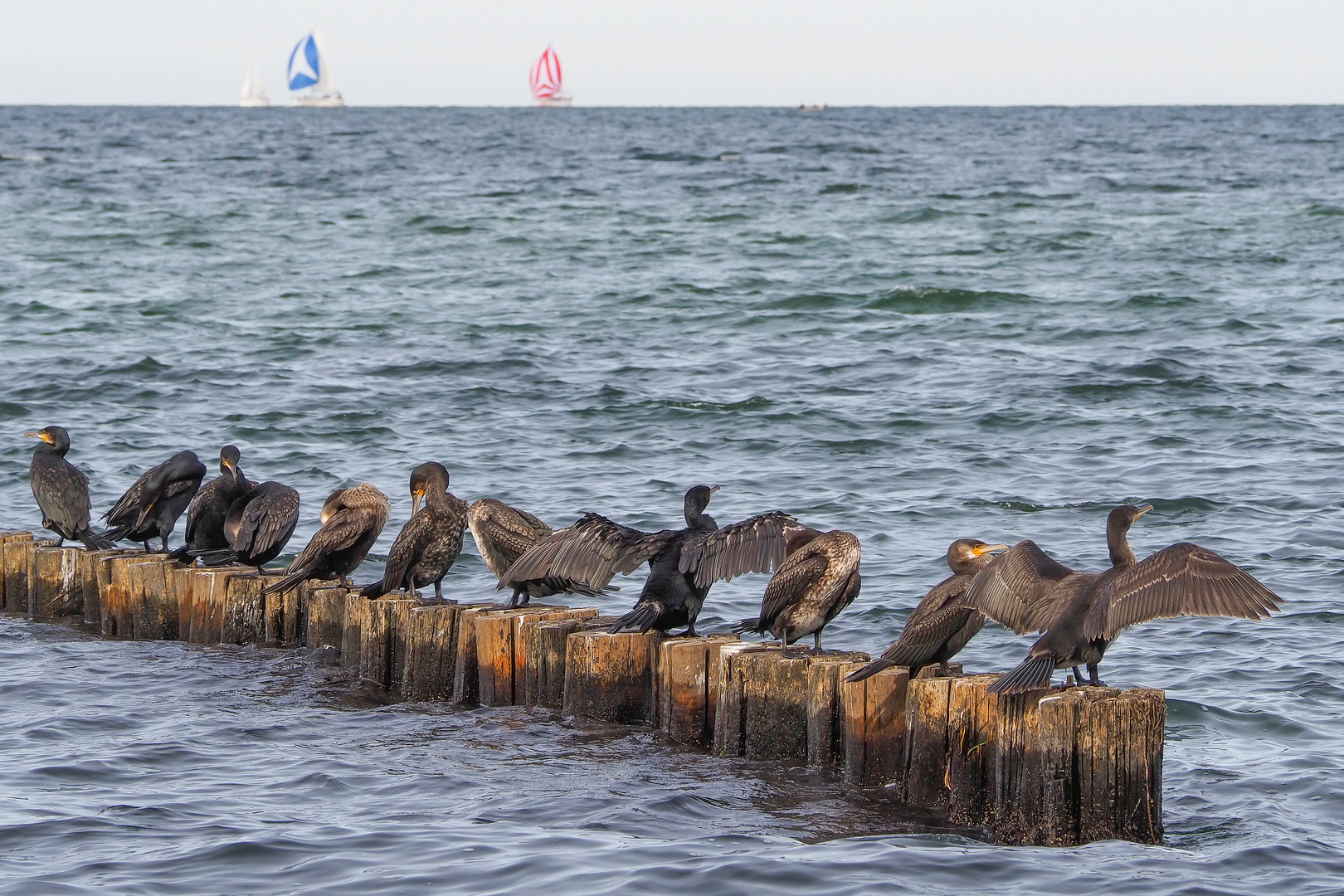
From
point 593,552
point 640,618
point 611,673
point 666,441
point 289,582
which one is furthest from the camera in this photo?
point 666,441

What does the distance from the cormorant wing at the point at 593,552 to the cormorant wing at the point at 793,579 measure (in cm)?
75

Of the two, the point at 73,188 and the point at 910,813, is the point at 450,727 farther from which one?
the point at 73,188

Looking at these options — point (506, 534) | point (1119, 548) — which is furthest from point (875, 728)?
point (506, 534)

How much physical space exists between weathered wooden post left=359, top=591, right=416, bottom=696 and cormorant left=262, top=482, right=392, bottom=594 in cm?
50

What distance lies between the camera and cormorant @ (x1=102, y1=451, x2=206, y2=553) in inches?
400

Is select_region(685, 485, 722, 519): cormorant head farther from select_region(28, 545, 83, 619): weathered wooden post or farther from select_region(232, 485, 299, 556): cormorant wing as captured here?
select_region(28, 545, 83, 619): weathered wooden post

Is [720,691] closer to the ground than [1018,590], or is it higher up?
closer to the ground

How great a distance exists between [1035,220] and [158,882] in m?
33.3

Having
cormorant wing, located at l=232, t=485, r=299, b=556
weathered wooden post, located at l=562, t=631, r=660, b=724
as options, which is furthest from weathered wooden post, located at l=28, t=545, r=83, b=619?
weathered wooden post, located at l=562, t=631, r=660, b=724

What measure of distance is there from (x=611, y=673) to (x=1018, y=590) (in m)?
Answer: 2.16

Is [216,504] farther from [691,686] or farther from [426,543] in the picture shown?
[691,686]

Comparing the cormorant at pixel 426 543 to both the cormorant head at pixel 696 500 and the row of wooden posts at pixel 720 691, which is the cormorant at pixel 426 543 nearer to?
the row of wooden posts at pixel 720 691

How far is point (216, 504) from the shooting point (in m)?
10.1

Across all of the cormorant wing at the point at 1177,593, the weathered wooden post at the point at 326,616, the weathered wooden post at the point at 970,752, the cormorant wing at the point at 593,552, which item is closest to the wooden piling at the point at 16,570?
the weathered wooden post at the point at 326,616
